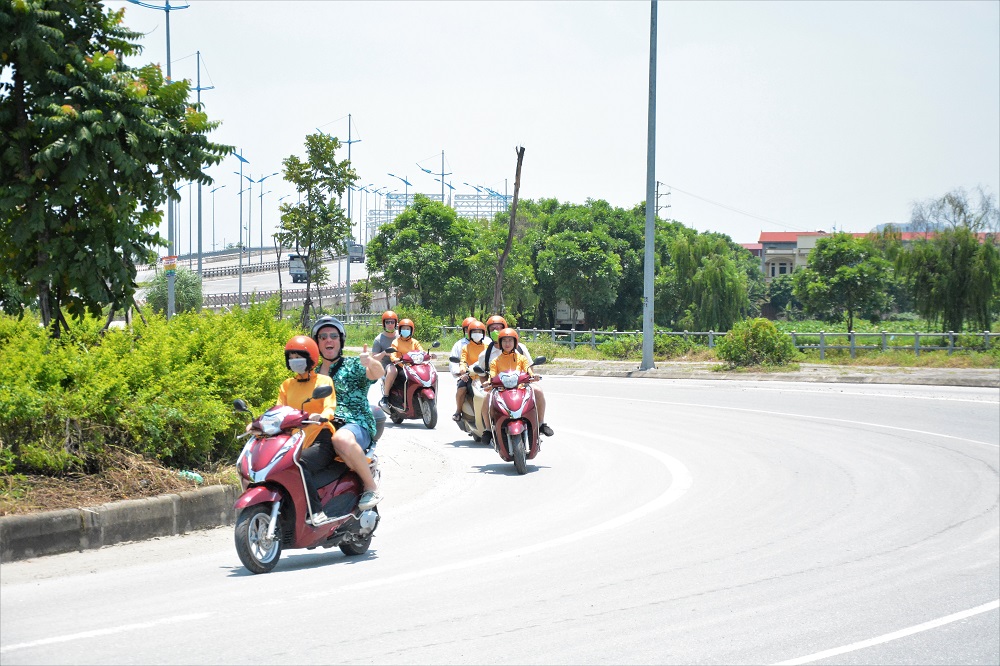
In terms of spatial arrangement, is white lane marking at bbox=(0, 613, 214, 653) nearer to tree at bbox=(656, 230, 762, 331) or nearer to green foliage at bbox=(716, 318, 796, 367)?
green foliage at bbox=(716, 318, 796, 367)

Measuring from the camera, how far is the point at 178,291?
4719 cm

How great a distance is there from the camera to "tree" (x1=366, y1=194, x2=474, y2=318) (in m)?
59.8

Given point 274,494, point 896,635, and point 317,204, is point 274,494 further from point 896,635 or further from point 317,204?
point 317,204

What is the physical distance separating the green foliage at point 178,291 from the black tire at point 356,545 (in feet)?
100.0

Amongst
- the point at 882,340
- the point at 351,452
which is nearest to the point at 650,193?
the point at 882,340

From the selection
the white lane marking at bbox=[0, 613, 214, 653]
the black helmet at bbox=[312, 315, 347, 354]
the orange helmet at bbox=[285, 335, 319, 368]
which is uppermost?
the black helmet at bbox=[312, 315, 347, 354]

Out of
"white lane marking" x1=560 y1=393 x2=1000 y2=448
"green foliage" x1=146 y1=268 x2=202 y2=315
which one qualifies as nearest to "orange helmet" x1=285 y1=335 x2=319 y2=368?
"white lane marking" x1=560 y1=393 x2=1000 y2=448

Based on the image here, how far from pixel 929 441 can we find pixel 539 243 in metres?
55.9

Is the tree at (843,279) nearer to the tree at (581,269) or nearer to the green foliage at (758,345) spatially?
the tree at (581,269)

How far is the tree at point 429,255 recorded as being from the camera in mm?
59844

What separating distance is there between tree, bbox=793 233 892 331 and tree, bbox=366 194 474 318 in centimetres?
1922

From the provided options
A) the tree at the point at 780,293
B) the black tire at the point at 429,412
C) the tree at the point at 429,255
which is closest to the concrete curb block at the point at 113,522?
the black tire at the point at 429,412

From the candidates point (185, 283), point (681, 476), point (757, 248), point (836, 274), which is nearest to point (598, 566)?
point (681, 476)

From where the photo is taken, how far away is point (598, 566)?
7.91 m
